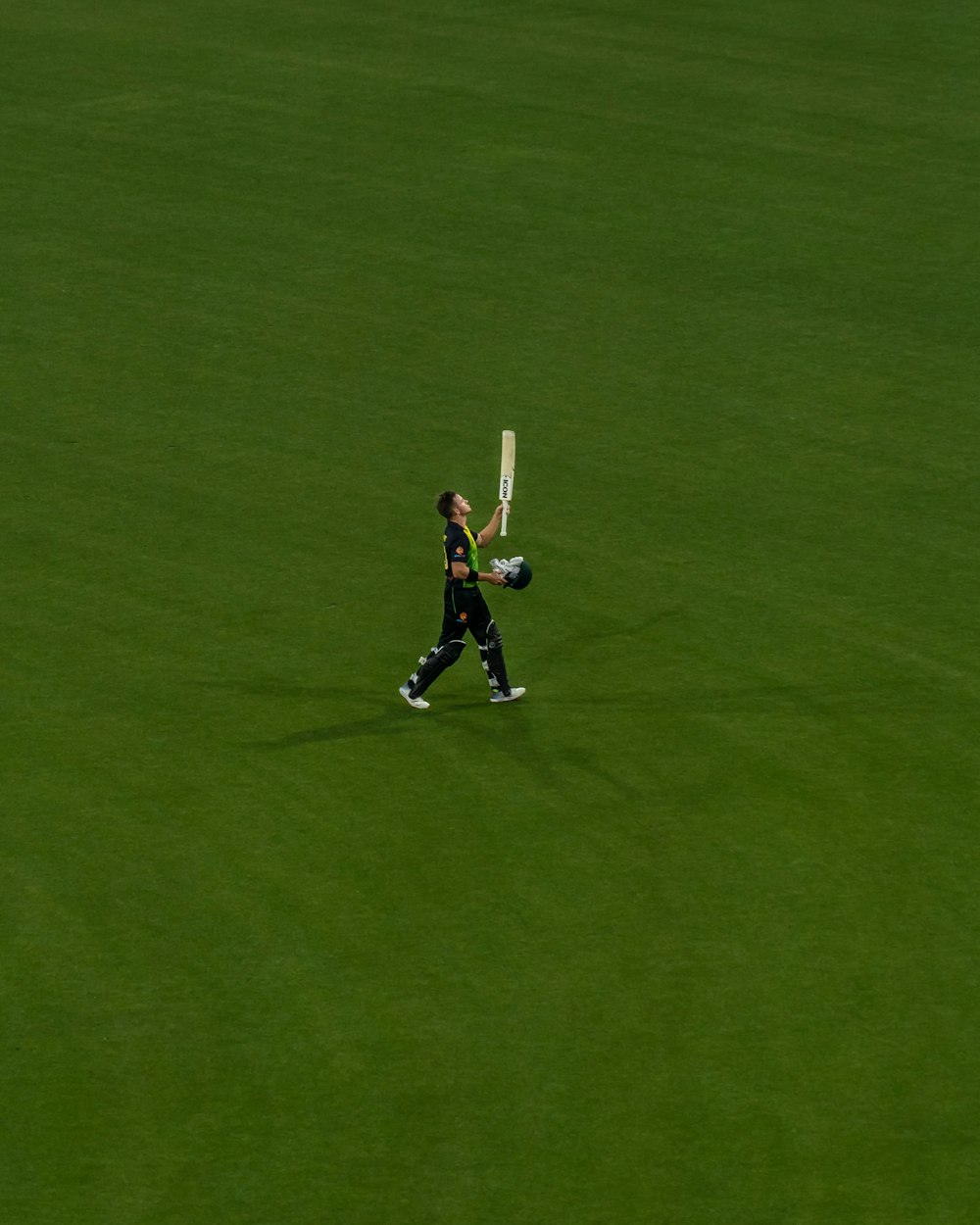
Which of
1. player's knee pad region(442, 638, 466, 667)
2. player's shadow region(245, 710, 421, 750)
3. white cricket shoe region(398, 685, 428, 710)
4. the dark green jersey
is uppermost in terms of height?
the dark green jersey

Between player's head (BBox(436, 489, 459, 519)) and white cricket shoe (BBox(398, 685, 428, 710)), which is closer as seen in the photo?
player's head (BBox(436, 489, 459, 519))

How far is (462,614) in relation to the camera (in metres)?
22.2

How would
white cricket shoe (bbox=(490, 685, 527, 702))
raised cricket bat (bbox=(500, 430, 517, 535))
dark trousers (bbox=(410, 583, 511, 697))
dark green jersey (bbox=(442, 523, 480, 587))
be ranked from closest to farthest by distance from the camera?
1. dark green jersey (bbox=(442, 523, 480, 587))
2. dark trousers (bbox=(410, 583, 511, 697))
3. raised cricket bat (bbox=(500, 430, 517, 535))
4. white cricket shoe (bbox=(490, 685, 527, 702))

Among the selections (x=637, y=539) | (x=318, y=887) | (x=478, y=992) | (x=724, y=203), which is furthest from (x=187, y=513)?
(x=724, y=203)

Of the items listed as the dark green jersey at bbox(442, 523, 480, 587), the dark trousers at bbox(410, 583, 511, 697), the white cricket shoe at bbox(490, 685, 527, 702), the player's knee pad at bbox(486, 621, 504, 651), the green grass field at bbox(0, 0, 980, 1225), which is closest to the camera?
the green grass field at bbox(0, 0, 980, 1225)

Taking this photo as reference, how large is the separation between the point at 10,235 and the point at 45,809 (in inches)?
690

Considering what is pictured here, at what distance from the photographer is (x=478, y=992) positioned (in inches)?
716

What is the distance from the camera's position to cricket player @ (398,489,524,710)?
2183cm

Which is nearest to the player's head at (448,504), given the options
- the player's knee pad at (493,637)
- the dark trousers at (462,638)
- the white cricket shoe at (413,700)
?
the dark trousers at (462,638)

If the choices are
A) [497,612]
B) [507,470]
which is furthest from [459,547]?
[497,612]

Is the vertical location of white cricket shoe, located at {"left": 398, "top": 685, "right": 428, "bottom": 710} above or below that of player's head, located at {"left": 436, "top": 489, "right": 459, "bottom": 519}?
below

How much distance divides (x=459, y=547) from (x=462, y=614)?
0.85 m

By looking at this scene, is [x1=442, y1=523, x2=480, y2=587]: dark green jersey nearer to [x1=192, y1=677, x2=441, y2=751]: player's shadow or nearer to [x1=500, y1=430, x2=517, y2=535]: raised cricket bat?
[x1=500, y1=430, x2=517, y2=535]: raised cricket bat

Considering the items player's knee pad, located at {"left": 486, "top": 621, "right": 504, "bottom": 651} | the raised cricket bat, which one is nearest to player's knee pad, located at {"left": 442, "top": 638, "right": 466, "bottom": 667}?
player's knee pad, located at {"left": 486, "top": 621, "right": 504, "bottom": 651}
